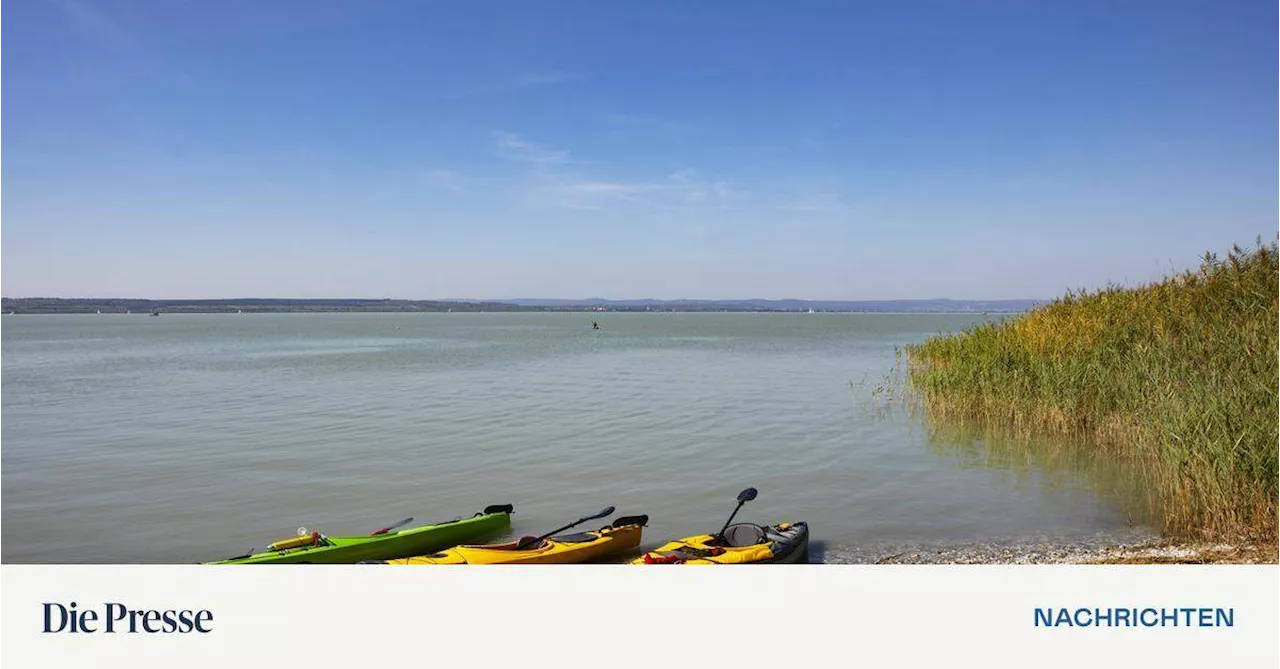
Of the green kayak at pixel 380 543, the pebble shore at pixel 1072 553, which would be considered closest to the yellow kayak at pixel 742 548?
the pebble shore at pixel 1072 553

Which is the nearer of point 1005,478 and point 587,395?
point 1005,478

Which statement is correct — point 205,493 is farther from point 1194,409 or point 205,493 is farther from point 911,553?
point 1194,409

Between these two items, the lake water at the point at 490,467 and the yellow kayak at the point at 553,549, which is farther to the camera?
the lake water at the point at 490,467

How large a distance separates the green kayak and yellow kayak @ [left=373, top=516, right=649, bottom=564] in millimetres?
551

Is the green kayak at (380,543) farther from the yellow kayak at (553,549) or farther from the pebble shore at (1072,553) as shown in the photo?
the pebble shore at (1072,553)

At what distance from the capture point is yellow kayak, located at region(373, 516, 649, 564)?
25.4 feet

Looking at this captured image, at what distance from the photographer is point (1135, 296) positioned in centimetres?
1648

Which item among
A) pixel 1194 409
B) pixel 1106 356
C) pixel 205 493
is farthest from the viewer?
pixel 1106 356

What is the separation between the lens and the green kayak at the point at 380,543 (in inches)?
311

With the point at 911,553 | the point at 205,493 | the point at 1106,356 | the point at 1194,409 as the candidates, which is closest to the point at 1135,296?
the point at 1106,356

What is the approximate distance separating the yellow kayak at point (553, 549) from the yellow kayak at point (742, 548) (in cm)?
63

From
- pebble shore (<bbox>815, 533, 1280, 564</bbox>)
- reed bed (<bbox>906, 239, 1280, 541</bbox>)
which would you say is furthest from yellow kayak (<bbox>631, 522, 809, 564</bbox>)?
reed bed (<bbox>906, 239, 1280, 541</bbox>)

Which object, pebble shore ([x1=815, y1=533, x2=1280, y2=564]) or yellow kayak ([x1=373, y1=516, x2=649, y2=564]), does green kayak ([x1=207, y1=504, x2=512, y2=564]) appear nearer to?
yellow kayak ([x1=373, y1=516, x2=649, y2=564])

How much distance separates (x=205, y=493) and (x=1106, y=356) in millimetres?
15197
